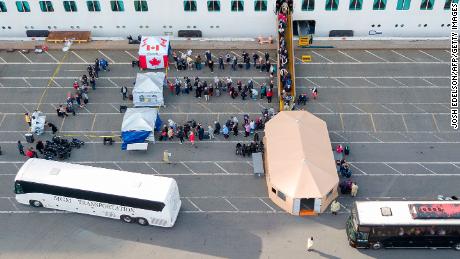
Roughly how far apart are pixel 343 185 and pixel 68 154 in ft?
72.8

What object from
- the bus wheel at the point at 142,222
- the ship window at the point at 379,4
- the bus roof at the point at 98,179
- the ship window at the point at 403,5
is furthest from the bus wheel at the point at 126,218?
the ship window at the point at 403,5

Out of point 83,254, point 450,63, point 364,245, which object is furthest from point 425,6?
point 83,254

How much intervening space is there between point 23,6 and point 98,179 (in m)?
27.6

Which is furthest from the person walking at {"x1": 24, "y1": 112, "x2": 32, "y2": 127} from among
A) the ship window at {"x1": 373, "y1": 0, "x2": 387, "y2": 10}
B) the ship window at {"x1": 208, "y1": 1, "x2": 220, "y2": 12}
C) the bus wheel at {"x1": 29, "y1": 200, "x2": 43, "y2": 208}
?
the ship window at {"x1": 373, "y1": 0, "x2": 387, "y2": 10}

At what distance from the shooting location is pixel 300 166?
4362 cm

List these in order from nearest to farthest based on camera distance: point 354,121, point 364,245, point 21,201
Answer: point 364,245
point 21,201
point 354,121

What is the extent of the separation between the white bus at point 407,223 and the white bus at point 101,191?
43.0 ft

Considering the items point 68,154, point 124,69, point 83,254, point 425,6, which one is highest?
point 425,6

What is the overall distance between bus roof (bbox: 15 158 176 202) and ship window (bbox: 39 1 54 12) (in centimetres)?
2306

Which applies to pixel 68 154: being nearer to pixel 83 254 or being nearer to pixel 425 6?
pixel 83 254

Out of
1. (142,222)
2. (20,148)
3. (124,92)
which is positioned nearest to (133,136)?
(124,92)

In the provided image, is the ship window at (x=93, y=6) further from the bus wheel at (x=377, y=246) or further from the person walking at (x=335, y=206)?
the bus wheel at (x=377, y=246)

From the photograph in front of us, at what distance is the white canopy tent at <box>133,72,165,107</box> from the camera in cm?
5269

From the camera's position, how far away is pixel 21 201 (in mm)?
44719
